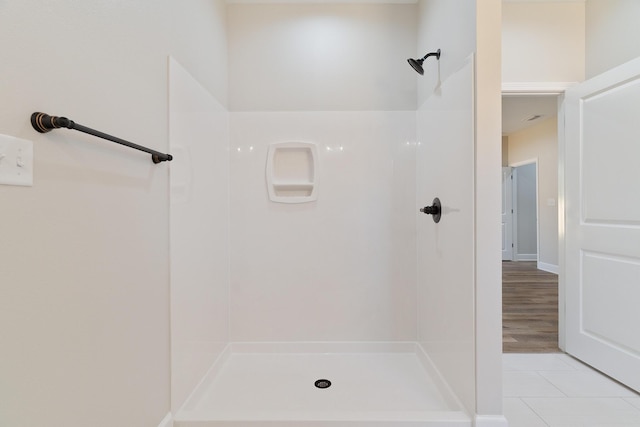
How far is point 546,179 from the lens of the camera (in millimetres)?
5316

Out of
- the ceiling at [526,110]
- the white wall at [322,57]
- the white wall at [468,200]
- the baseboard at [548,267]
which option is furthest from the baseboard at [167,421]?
the baseboard at [548,267]

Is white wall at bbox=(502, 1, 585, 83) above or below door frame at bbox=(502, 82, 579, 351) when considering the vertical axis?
above

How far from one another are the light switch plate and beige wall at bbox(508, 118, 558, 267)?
6.30 meters

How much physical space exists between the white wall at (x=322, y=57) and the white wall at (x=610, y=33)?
1240mm

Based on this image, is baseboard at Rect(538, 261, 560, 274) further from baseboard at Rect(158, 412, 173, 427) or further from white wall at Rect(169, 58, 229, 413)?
baseboard at Rect(158, 412, 173, 427)

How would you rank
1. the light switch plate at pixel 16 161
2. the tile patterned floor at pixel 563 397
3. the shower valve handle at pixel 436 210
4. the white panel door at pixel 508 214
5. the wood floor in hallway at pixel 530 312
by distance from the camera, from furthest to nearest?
the white panel door at pixel 508 214
the wood floor in hallway at pixel 530 312
the shower valve handle at pixel 436 210
the tile patterned floor at pixel 563 397
the light switch plate at pixel 16 161

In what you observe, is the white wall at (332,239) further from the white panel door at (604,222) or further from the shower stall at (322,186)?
the white panel door at (604,222)

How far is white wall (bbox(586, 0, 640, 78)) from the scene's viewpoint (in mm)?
1863

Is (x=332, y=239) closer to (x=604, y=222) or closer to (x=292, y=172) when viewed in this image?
(x=292, y=172)

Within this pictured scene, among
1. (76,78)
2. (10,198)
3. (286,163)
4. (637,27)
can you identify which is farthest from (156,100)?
(637,27)

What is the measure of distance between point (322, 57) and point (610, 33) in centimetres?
190

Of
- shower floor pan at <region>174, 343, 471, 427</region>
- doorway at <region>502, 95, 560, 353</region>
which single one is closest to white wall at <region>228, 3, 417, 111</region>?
doorway at <region>502, 95, 560, 353</region>

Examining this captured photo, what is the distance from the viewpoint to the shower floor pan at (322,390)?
137 cm

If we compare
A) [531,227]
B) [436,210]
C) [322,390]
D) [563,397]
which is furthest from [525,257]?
[322,390]
